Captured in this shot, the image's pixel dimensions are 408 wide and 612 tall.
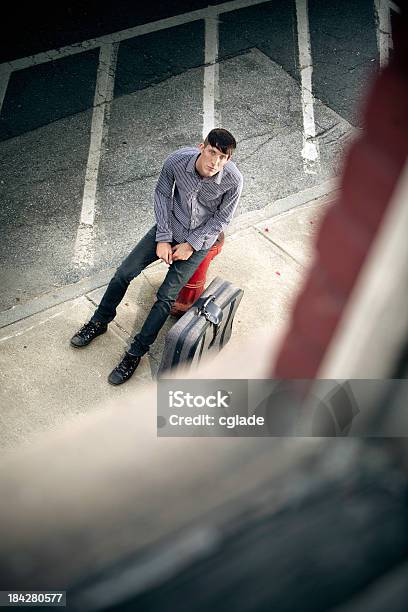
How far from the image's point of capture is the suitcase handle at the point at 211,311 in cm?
491

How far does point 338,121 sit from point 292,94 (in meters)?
0.69

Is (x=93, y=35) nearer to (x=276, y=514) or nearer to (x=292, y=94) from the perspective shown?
(x=292, y=94)

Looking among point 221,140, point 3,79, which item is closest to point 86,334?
point 221,140

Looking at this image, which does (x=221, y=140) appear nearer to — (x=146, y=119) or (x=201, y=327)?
(x=201, y=327)

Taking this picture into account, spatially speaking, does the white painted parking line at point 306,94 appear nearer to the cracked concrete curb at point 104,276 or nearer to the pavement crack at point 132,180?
the cracked concrete curb at point 104,276

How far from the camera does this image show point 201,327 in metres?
4.84

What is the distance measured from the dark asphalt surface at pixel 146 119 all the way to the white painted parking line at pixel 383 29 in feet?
0.36

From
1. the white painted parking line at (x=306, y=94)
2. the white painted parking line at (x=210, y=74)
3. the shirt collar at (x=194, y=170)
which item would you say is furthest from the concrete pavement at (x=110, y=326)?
the white painted parking line at (x=210, y=74)

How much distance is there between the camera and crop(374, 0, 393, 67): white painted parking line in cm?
906

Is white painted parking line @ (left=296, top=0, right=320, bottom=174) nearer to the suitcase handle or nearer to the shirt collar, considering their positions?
the shirt collar

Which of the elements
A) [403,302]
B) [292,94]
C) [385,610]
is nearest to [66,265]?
[292,94]

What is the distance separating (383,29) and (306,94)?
2030 mm

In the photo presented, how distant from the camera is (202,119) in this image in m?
7.81

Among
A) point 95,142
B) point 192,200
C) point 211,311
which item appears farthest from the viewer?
point 95,142
